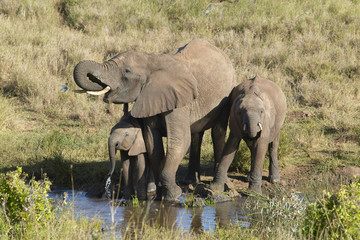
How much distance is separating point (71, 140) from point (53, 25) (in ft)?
25.0

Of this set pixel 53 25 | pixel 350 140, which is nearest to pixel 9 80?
pixel 53 25

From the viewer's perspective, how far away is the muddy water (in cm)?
724

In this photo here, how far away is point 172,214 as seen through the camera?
7.82 m

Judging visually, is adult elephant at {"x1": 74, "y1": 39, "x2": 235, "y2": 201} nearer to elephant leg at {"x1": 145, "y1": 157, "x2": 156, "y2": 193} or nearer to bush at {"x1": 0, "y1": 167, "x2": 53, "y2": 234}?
elephant leg at {"x1": 145, "y1": 157, "x2": 156, "y2": 193}

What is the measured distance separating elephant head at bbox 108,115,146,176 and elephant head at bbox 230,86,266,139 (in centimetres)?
128

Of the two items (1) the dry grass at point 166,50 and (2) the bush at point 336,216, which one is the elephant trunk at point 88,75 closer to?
(1) the dry grass at point 166,50

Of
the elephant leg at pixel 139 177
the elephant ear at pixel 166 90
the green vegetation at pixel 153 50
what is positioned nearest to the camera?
the elephant ear at pixel 166 90

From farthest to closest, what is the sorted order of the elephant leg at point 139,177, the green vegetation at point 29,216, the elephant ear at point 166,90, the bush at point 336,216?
the elephant leg at point 139,177, the elephant ear at point 166,90, the green vegetation at point 29,216, the bush at point 336,216

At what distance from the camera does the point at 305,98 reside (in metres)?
13.0

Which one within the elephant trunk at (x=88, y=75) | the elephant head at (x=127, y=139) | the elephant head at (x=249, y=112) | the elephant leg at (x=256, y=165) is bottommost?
the elephant leg at (x=256, y=165)

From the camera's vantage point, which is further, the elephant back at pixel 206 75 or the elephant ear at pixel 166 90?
the elephant back at pixel 206 75

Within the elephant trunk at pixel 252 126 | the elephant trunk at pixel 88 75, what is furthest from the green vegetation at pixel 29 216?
the elephant trunk at pixel 252 126

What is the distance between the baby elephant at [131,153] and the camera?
27.0ft

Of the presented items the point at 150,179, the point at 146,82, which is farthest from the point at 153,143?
the point at 146,82
